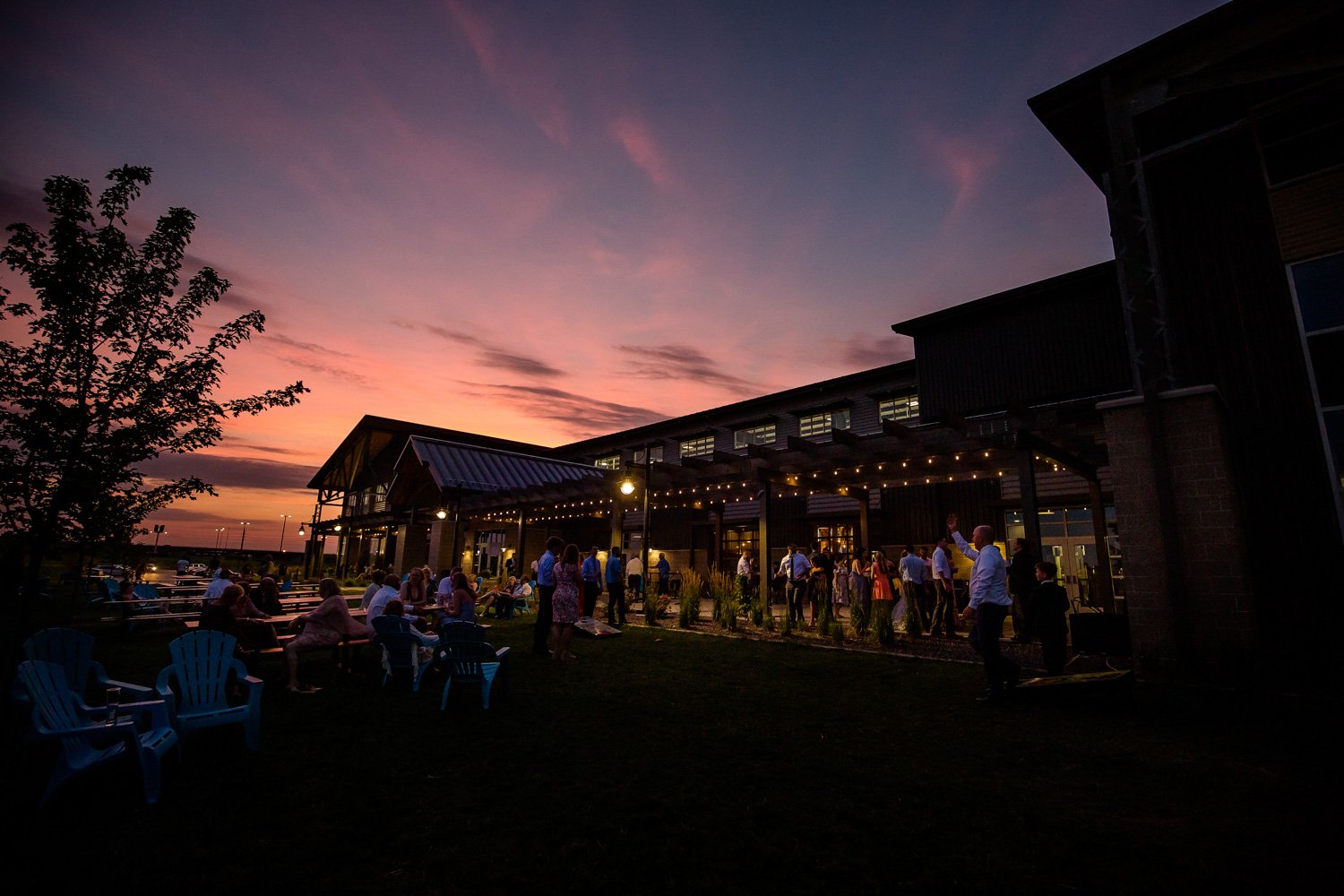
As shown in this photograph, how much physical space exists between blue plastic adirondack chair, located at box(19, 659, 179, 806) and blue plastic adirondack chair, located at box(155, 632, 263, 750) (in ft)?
1.27

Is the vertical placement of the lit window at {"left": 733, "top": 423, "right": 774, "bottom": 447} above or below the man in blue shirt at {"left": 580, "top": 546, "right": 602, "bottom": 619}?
above

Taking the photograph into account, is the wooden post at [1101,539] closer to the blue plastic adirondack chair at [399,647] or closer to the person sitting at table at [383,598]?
the blue plastic adirondack chair at [399,647]

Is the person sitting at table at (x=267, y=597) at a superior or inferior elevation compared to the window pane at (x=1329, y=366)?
inferior

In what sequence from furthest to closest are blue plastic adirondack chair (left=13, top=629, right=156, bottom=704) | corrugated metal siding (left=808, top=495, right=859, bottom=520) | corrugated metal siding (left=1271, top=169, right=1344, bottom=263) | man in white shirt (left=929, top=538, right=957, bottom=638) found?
corrugated metal siding (left=808, top=495, right=859, bottom=520) < man in white shirt (left=929, top=538, right=957, bottom=638) < corrugated metal siding (left=1271, top=169, right=1344, bottom=263) < blue plastic adirondack chair (left=13, top=629, right=156, bottom=704)

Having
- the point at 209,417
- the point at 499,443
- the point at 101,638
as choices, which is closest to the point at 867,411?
the point at 209,417

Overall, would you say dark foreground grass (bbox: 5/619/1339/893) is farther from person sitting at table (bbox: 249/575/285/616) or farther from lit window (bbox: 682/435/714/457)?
lit window (bbox: 682/435/714/457)

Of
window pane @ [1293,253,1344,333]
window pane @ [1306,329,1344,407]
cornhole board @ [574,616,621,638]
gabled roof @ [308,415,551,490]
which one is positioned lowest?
cornhole board @ [574,616,621,638]

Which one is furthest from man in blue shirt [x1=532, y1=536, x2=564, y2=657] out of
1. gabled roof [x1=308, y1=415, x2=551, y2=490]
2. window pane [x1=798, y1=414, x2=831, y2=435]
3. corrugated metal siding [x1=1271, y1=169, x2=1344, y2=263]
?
Answer: gabled roof [x1=308, y1=415, x2=551, y2=490]

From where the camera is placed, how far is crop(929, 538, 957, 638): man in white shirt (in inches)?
437

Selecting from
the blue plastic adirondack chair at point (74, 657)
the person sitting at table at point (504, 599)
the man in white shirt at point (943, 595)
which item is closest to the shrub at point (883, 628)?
the man in white shirt at point (943, 595)

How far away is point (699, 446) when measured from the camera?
2752cm

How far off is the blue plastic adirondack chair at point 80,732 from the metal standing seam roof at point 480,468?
16394 millimetres

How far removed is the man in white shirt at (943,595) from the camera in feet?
36.4

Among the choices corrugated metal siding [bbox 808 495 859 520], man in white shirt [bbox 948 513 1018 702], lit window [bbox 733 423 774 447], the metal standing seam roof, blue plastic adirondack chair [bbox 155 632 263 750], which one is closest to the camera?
blue plastic adirondack chair [bbox 155 632 263 750]
